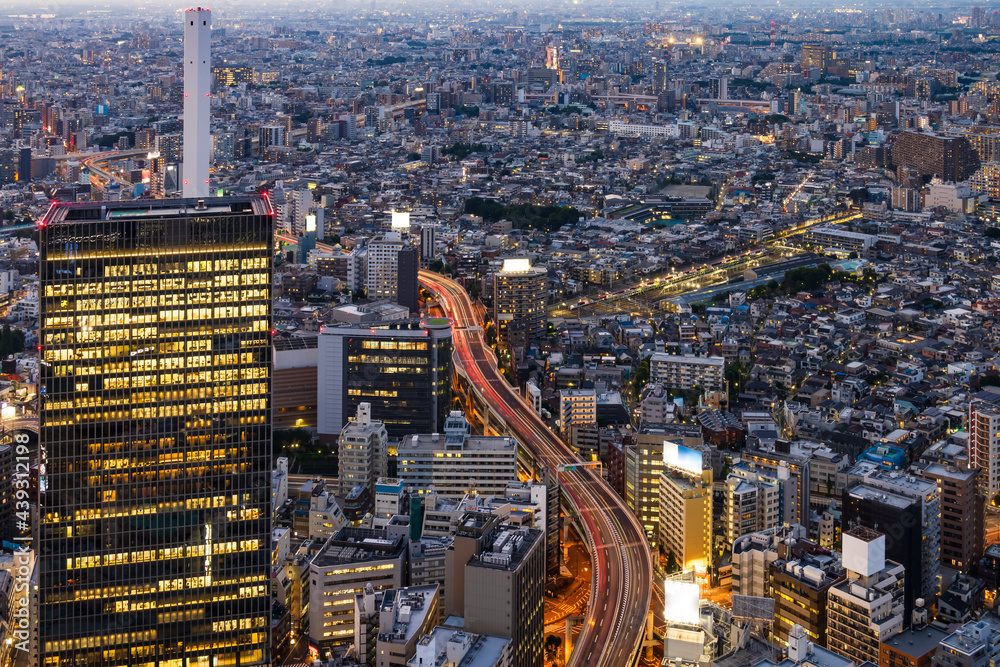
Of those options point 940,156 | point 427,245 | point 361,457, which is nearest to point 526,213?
point 427,245

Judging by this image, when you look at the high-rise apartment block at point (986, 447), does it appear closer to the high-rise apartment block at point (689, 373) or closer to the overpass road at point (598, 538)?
the overpass road at point (598, 538)

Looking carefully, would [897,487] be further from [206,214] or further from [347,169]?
[347,169]

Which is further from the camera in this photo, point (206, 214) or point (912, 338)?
point (912, 338)

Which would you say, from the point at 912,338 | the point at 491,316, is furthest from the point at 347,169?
the point at 912,338

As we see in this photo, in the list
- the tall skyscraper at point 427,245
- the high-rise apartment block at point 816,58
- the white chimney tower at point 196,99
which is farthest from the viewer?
the high-rise apartment block at point 816,58

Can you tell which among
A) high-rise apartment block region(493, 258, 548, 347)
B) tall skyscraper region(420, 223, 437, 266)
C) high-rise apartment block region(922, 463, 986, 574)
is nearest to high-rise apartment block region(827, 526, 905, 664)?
high-rise apartment block region(922, 463, 986, 574)

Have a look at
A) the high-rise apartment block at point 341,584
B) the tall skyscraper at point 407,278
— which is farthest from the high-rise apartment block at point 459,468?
the tall skyscraper at point 407,278

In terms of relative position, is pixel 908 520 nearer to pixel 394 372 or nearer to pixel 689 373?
pixel 394 372
